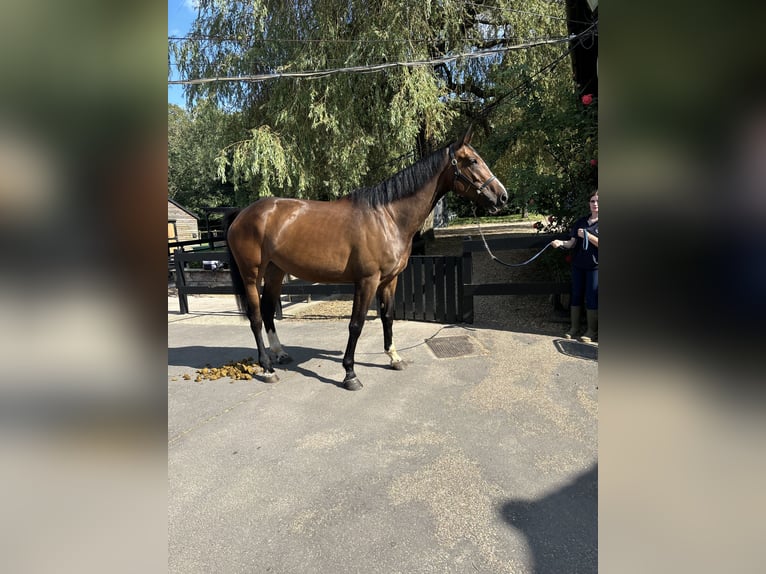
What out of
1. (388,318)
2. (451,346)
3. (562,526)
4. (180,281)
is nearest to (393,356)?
(388,318)

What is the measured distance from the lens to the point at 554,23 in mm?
8438

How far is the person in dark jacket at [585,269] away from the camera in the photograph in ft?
14.9

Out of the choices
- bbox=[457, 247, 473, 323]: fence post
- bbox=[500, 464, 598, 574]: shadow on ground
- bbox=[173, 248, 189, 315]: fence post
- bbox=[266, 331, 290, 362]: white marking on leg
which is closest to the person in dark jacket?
bbox=[457, 247, 473, 323]: fence post

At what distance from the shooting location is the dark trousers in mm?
4645

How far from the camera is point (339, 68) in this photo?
23.8 ft

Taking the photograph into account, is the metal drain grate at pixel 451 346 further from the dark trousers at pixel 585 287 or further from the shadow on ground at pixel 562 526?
the shadow on ground at pixel 562 526

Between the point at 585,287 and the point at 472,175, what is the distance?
2.09 metres

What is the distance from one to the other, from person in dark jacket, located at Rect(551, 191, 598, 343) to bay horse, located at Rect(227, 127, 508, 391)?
1159 mm

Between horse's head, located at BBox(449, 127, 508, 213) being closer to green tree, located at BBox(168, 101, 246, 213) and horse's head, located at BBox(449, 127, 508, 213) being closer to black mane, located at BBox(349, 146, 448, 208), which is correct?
black mane, located at BBox(349, 146, 448, 208)

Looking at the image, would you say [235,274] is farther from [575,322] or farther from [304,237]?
[575,322]
